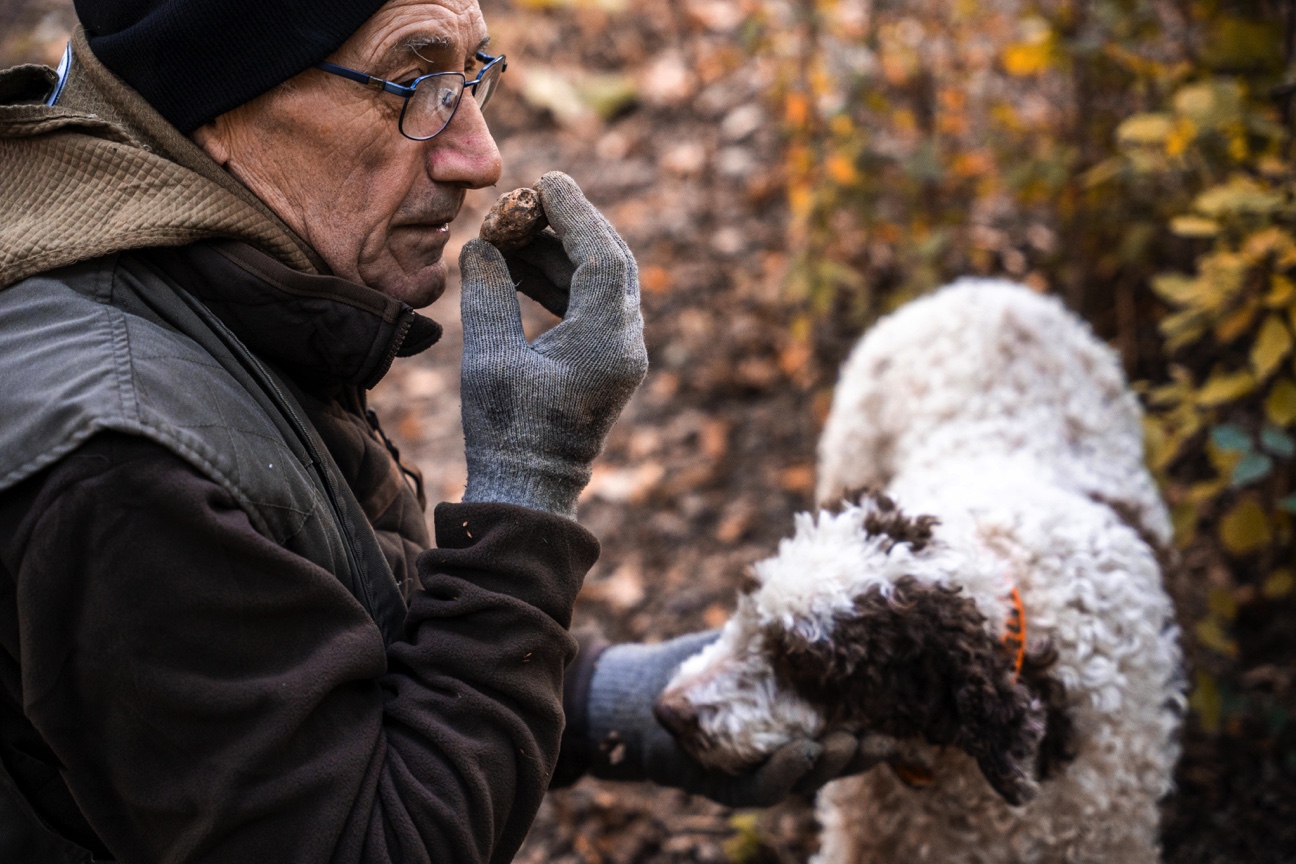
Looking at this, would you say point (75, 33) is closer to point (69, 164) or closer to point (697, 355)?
point (69, 164)

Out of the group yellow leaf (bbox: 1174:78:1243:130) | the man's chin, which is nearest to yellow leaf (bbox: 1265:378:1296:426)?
yellow leaf (bbox: 1174:78:1243:130)

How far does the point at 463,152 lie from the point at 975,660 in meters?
1.38

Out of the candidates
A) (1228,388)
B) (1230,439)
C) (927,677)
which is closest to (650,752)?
(927,677)

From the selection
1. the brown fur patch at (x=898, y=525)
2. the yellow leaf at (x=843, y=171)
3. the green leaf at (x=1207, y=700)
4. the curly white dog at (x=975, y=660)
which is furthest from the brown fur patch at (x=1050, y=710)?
the yellow leaf at (x=843, y=171)

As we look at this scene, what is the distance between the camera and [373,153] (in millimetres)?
1553

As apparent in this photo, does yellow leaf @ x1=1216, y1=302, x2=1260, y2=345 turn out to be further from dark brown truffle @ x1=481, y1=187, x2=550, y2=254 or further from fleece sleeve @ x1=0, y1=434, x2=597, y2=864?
fleece sleeve @ x1=0, y1=434, x2=597, y2=864

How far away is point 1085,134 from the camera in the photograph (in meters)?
4.16

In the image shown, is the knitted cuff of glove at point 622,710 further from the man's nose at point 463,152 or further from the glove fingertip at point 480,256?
the man's nose at point 463,152

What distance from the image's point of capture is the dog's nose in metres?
2.18

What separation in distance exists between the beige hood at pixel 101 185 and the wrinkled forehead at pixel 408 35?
0.27 m

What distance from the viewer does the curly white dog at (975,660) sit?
6.84ft

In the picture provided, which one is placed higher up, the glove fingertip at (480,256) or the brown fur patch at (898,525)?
the glove fingertip at (480,256)

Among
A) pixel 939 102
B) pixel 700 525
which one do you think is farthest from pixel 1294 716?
pixel 939 102

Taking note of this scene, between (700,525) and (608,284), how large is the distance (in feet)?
9.57
